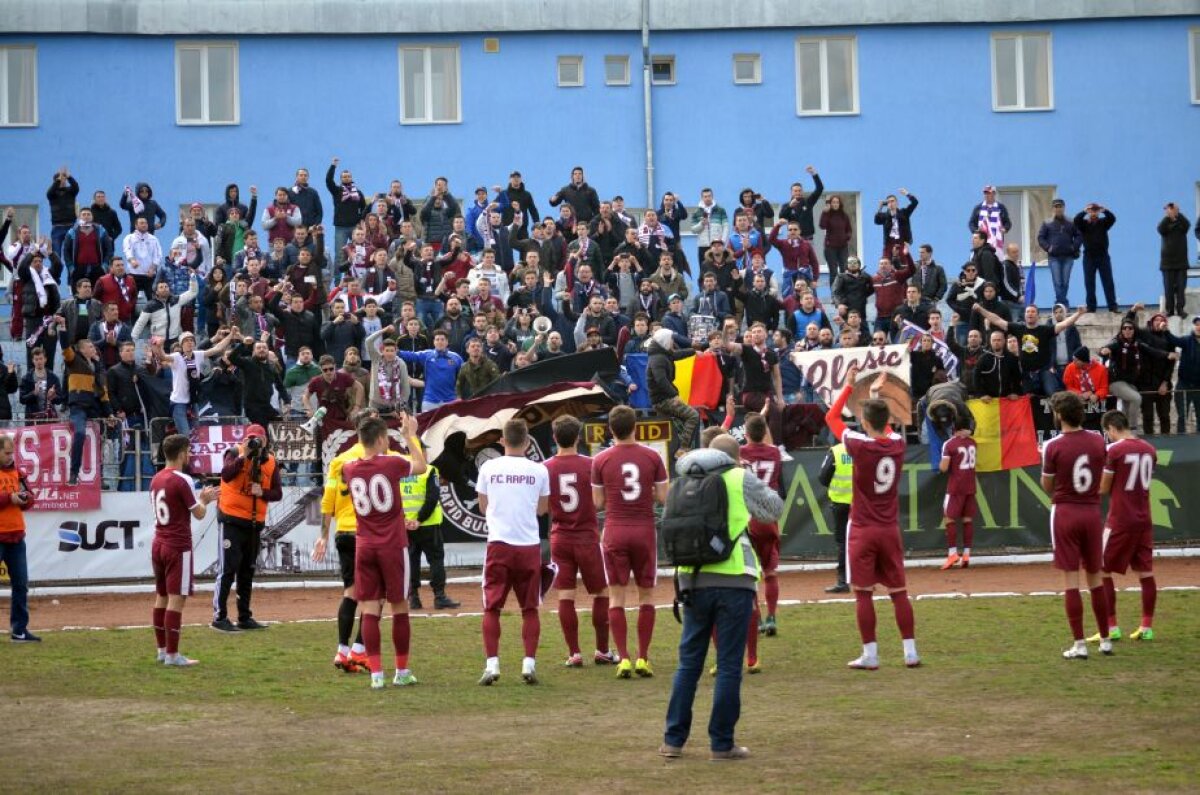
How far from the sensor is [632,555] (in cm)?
1473

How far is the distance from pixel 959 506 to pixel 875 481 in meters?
9.47

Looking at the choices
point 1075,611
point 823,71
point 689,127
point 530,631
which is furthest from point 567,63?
point 530,631

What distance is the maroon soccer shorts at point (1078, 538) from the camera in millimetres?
15086

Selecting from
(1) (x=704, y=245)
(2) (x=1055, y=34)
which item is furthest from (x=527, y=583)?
(2) (x=1055, y=34)

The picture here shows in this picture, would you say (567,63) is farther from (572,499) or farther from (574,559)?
(574,559)

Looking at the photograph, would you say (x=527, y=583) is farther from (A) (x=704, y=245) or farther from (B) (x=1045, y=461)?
(A) (x=704, y=245)

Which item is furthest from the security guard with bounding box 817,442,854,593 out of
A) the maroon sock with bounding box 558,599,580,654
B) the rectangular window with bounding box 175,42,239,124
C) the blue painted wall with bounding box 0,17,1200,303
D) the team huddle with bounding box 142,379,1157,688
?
the rectangular window with bounding box 175,42,239,124

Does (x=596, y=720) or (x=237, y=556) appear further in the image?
(x=237, y=556)

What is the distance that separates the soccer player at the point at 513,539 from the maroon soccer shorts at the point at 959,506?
10.7 meters

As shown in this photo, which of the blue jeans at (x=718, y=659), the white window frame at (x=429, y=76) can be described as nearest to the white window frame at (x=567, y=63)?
the white window frame at (x=429, y=76)

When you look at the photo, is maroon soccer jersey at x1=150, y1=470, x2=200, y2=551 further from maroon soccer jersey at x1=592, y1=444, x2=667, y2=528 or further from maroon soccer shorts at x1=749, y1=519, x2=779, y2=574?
maroon soccer shorts at x1=749, y1=519, x2=779, y2=574

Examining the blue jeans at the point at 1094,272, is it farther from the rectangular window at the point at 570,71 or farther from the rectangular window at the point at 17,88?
the rectangular window at the point at 17,88

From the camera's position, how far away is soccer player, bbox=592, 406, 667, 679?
48.2 feet

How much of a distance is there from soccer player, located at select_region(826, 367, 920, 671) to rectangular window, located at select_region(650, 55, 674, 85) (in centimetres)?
2604
